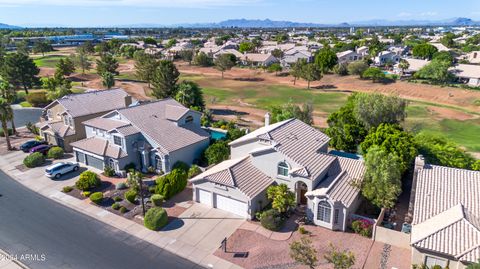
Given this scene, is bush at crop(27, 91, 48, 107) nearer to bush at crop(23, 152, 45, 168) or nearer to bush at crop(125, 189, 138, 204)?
bush at crop(23, 152, 45, 168)

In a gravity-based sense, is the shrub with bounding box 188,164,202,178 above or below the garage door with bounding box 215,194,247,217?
above

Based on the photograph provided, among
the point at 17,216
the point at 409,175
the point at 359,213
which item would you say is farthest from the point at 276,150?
the point at 17,216

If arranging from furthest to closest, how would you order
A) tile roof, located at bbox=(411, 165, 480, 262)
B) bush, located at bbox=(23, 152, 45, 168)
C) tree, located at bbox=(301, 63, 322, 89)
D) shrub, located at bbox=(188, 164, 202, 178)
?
tree, located at bbox=(301, 63, 322, 89) < bush, located at bbox=(23, 152, 45, 168) < shrub, located at bbox=(188, 164, 202, 178) < tile roof, located at bbox=(411, 165, 480, 262)

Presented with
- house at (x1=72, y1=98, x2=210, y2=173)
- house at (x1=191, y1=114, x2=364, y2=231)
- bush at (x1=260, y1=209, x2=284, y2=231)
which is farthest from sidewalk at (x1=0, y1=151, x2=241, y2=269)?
house at (x1=72, y1=98, x2=210, y2=173)

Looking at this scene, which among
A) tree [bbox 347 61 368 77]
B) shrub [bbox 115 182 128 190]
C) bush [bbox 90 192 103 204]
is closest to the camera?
bush [bbox 90 192 103 204]

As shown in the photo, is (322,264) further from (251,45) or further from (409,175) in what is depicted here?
(251,45)

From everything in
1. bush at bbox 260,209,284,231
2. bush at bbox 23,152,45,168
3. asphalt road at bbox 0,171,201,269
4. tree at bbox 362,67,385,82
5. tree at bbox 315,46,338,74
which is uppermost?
tree at bbox 315,46,338,74

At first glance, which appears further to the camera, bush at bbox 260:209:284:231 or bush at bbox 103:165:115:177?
bush at bbox 103:165:115:177
